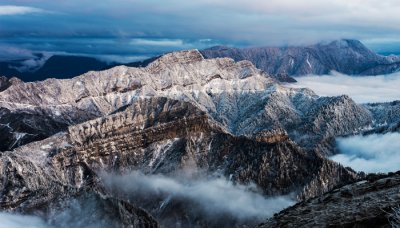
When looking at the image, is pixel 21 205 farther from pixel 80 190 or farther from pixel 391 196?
pixel 391 196

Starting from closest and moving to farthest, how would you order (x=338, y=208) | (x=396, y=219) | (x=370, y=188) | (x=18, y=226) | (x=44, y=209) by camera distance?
(x=396, y=219), (x=338, y=208), (x=370, y=188), (x=18, y=226), (x=44, y=209)

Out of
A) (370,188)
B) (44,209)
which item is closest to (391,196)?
(370,188)

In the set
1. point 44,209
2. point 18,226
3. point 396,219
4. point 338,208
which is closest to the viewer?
point 396,219

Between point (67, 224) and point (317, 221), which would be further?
point (67, 224)

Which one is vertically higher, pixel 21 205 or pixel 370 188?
pixel 370 188

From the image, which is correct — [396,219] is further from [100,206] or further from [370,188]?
[100,206]

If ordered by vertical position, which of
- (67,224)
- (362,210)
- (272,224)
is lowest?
(67,224)

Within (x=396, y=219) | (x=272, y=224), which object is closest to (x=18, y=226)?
(x=272, y=224)
